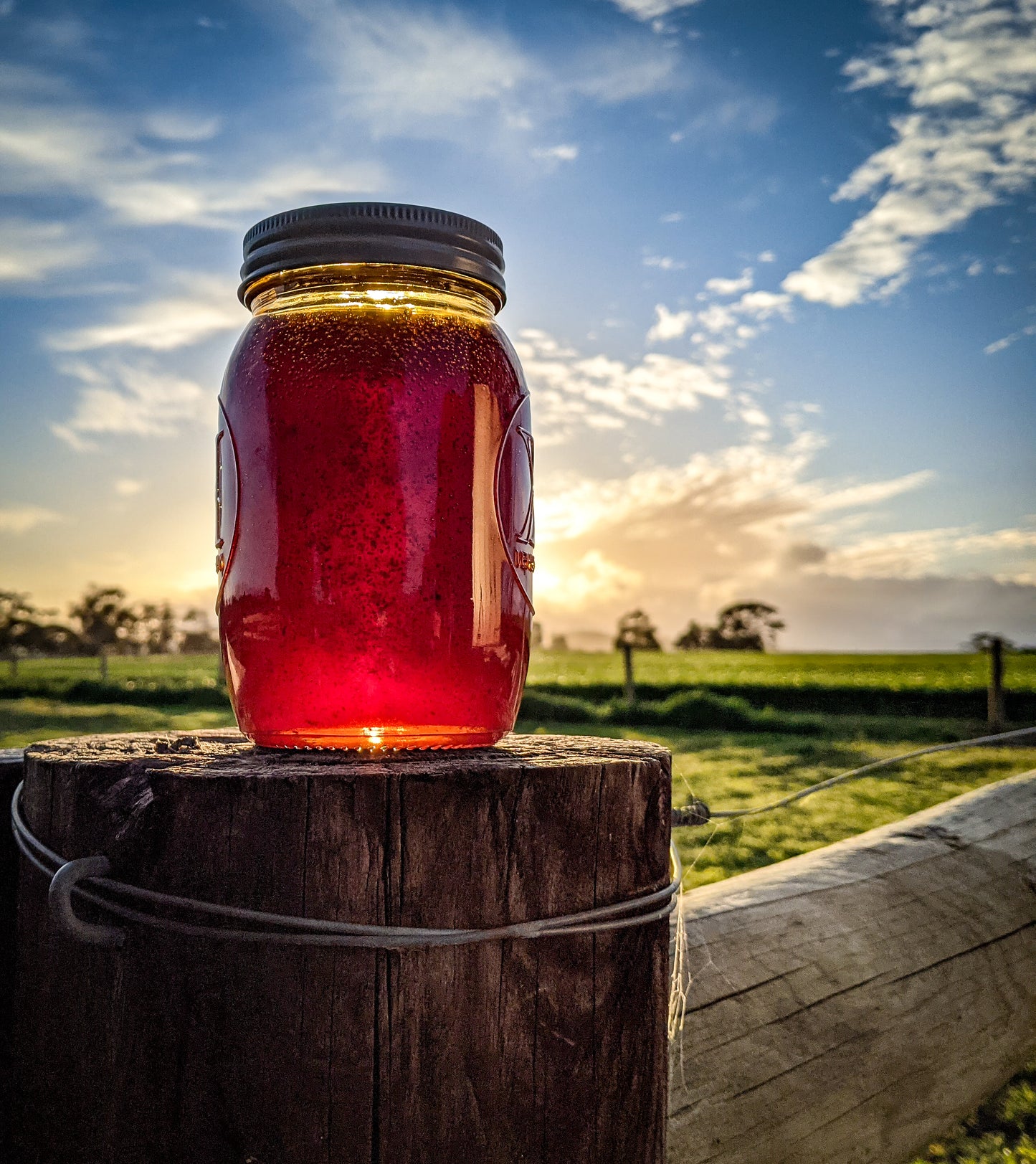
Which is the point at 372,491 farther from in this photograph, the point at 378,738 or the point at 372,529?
the point at 378,738

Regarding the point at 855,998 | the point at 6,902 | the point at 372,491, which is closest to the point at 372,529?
the point at 372,491

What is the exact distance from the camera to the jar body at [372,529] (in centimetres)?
141

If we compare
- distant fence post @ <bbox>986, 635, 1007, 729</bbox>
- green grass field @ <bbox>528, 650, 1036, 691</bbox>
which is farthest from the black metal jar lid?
distant fence post @ <bbox>986, 635, 1007, 729</bbox>

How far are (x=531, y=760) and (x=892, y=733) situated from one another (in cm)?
1165

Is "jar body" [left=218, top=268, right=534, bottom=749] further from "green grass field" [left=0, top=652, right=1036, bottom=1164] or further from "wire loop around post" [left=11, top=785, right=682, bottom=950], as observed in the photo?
"green grass field" [left=0, top=652, right=1036, bottom=1164]

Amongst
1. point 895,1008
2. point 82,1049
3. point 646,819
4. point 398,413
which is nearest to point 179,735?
point 82,1049

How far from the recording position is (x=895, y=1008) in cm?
246

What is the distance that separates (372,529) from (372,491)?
0.05 meters

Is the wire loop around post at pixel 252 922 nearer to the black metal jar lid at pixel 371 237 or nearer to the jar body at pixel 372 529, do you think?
the jar body at pixel 372 529

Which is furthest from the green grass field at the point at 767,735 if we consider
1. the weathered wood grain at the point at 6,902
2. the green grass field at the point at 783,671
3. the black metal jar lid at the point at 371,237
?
the weathered wood grain at the point at 6,902

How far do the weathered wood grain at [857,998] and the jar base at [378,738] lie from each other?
3.20ft

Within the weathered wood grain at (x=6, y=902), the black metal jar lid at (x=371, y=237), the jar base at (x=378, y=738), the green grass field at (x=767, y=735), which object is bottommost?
the green grass field at (x=767, y=735)

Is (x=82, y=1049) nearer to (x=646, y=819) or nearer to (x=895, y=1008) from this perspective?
(x=646, y=819)

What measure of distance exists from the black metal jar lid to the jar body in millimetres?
73
